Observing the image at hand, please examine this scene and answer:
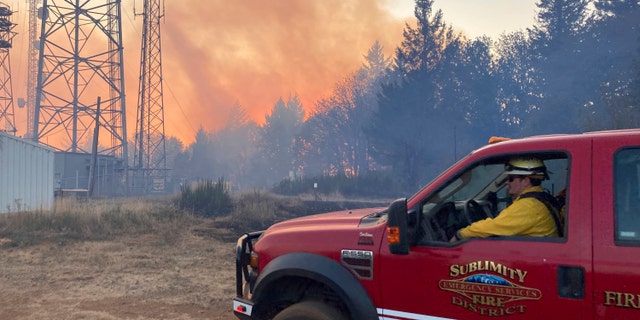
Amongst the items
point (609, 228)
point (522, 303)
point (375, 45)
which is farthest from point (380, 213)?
point (375, 45)

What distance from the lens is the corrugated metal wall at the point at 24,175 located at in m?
18.1

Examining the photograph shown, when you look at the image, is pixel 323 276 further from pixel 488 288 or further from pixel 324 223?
pixel 488 288

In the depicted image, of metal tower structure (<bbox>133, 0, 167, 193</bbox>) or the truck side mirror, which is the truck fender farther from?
metal tower structure (<bbox>133, 0, 167, 193</bbox>)

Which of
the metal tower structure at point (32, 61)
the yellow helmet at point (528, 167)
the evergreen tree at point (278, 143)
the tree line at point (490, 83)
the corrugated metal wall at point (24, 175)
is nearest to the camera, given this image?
the yellow helmet at point (528, 167)

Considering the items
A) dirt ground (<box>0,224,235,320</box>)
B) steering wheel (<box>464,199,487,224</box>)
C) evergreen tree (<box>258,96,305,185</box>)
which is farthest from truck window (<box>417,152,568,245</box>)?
evergreen tree (<box>258,96,305,185</box>)

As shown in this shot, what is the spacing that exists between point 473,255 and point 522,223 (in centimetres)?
35

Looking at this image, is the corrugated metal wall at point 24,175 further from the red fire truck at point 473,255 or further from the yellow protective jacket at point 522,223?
the yellow protective jacket at point 522,223

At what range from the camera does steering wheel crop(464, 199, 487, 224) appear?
13.0ft

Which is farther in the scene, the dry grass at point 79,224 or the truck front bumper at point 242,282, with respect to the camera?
the dry grass at point 79,224

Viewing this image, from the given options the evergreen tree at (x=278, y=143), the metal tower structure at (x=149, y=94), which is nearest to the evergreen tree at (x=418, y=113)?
the metal tower structure at (x=149, y=94)

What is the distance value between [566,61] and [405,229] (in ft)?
153

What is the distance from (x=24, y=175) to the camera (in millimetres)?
19984

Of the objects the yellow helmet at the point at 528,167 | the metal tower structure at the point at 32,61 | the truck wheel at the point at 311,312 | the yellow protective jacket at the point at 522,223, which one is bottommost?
the truck wheel at the point at 311,312

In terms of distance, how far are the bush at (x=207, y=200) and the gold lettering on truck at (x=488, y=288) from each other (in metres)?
16.9
